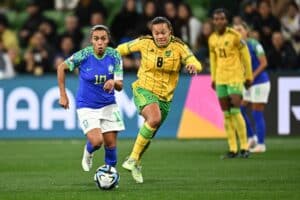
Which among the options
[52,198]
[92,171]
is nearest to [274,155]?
[92,171]

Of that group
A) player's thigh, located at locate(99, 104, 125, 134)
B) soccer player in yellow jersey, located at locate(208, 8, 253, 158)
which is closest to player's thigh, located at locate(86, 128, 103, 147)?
player's thigh, located at locate(99, 104, 125, 134)

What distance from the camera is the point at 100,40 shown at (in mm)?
13562

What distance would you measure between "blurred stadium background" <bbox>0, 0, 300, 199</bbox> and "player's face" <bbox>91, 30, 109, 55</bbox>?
1.74 metres

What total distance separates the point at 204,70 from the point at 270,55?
5.50ft

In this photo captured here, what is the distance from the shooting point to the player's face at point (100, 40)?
44.4 feet

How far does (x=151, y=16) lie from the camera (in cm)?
2559

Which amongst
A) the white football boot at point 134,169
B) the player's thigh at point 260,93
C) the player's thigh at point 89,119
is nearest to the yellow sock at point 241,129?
the player's thigh at point 260,93

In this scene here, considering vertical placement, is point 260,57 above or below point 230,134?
above

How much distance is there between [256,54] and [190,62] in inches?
228

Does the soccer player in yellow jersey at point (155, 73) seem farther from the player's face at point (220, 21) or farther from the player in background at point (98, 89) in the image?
the player's face at point (220, 21)

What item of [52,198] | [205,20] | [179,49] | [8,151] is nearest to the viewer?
[52,198]

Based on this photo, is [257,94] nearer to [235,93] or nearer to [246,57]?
[246,57]

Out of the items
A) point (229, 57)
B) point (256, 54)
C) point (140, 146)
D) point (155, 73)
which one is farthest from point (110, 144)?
point (256, 54)

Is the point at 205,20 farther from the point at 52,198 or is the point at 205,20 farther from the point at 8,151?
the point at 52,198
